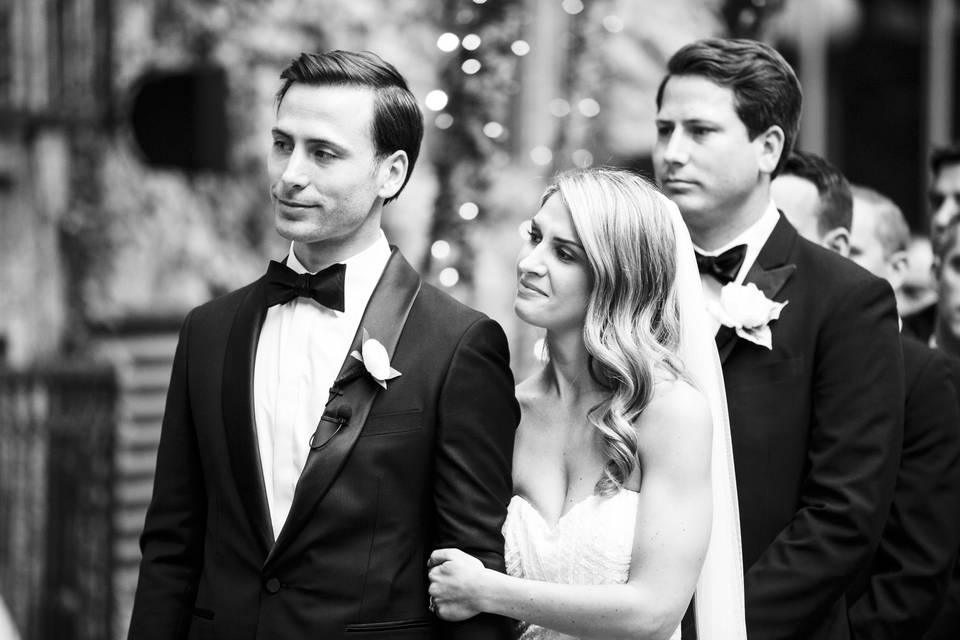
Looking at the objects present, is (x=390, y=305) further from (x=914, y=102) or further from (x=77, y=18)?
(x=914, y=102)

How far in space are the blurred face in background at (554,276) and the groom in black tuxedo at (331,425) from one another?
0.11 meters

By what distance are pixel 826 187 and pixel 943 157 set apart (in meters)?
1.31

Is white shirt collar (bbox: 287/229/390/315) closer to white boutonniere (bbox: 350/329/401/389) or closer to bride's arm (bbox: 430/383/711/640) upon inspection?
white boutonniere (bbox: 350/329/401/389)

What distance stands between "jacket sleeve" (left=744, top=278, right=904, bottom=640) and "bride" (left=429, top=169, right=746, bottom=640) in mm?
162

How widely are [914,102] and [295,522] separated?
404 inches

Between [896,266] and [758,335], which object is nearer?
[758,335]

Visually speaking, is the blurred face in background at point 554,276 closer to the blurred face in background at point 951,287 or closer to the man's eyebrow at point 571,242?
the man's eyebrow at point 571,242

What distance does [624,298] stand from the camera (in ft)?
9.31

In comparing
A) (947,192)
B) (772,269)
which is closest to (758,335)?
(772,269)

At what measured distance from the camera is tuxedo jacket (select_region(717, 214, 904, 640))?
9.77ft

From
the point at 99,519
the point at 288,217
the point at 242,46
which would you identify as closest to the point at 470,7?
the point at 242,46

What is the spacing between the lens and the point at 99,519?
5.90 meters

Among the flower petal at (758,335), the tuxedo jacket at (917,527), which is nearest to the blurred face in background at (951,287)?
the tuxedo jacket at (917,527)

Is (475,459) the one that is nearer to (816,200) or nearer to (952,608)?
(816,200)
